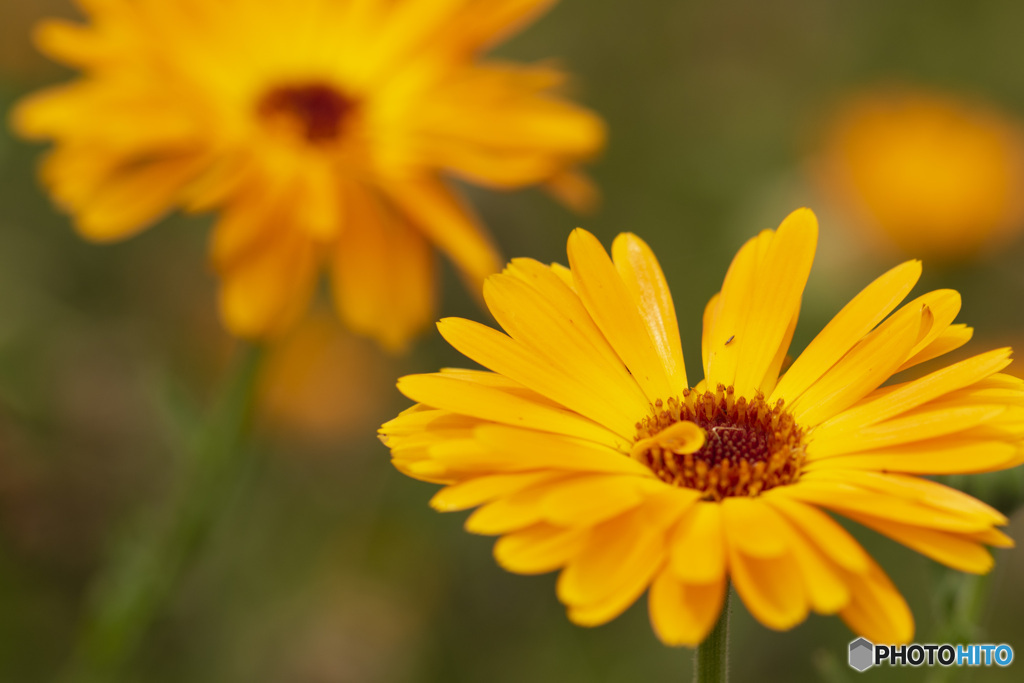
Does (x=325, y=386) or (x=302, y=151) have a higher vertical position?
(x=325, y=386)

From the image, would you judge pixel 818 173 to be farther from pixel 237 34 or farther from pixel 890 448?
pixel 890 448

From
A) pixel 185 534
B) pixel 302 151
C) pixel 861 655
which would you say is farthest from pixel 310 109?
pixel 861 655

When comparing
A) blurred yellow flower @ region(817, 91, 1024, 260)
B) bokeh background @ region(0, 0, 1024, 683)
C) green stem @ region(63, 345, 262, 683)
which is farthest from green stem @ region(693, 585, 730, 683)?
blurred yellow flower @ region(817, 91, 1024, 260)

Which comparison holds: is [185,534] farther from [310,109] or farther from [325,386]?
[325,386]

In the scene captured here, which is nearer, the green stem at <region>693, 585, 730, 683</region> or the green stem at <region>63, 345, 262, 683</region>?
the green stem at <region>693, 585, 730, 683</region>

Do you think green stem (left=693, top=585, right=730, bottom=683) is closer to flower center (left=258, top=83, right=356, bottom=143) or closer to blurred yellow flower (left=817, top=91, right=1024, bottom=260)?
flower center (left=258, top=83, right=356, bottom=143)

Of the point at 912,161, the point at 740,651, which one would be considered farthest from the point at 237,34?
the point at 912,161

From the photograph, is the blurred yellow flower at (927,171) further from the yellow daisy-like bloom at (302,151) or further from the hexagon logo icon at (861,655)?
the hexagon logo icon at (861,655)
